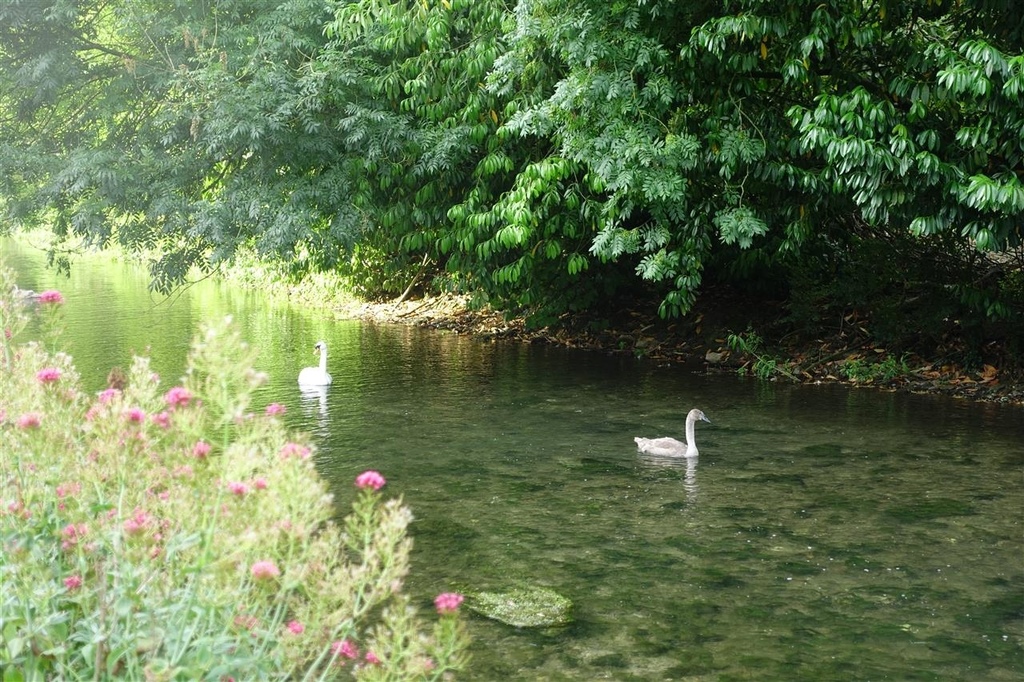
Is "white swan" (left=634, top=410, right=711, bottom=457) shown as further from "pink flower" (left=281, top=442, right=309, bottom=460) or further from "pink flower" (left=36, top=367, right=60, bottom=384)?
"pink flower" (left=36, top=367, right=60, bottom=384)

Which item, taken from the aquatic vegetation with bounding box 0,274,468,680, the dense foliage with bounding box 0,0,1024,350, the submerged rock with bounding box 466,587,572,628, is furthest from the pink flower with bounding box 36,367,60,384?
the dense foliage with bounding box 0,0,1024,350

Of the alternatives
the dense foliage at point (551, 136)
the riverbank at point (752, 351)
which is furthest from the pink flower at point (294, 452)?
the riverbank at point (752, 351)

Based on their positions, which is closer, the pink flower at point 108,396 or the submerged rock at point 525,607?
the pink flower at point 108,396

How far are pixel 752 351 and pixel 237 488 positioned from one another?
49.1 ft

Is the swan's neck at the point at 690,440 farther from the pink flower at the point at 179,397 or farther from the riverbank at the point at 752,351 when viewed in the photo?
the pink flower at the point at 179,397

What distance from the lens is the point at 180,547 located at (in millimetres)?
3566

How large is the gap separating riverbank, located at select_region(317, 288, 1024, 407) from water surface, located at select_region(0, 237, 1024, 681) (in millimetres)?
704

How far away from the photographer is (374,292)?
94.0 feet

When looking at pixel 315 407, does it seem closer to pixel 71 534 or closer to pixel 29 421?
pixel 71 534

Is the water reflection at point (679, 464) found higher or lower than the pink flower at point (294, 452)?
lower

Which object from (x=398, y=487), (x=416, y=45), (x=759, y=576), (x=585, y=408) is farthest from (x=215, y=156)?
(x=759, y=576)

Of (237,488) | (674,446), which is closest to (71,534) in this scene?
(237,488)

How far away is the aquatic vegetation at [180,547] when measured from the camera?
11.3 feet

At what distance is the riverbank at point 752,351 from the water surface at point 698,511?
70 centimetres
